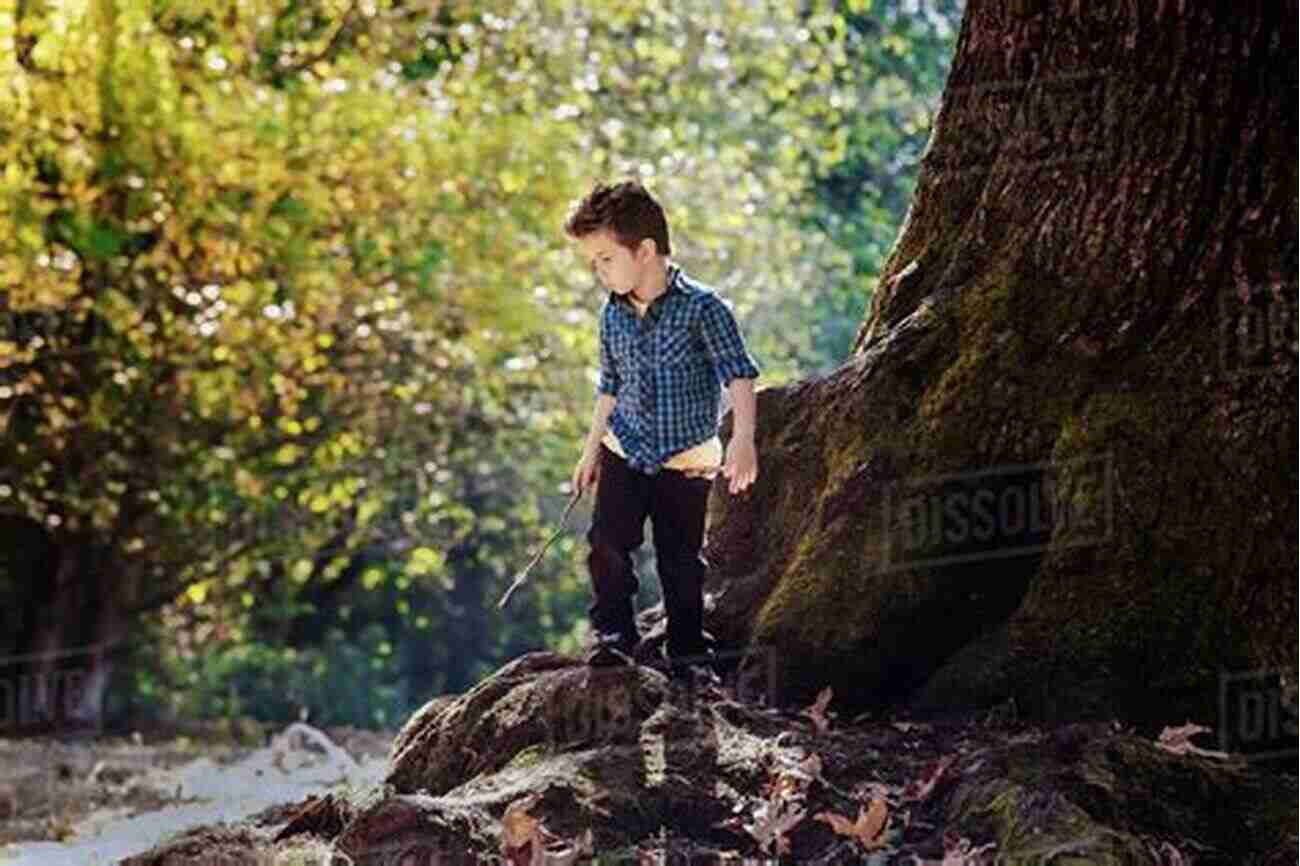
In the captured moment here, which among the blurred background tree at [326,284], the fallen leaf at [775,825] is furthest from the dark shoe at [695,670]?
the blurred background tree at [326,284]

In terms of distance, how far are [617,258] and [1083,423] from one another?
1275 millimetres

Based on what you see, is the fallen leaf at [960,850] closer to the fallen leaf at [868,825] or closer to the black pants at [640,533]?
the fallen leaf at [868,825]

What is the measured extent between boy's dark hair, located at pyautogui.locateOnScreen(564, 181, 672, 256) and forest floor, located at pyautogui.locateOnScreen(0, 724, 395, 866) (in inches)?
90.0

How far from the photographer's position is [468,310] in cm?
1622

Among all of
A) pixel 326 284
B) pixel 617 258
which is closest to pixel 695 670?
pixel 617 258

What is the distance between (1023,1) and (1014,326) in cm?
93

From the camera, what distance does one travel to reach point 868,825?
5.64 metres

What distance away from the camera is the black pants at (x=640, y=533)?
6.41 meters

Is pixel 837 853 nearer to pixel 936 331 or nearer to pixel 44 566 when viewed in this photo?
pixel 936 331

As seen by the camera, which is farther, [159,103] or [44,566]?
[44,566]

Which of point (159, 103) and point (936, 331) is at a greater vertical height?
point (159, 103)

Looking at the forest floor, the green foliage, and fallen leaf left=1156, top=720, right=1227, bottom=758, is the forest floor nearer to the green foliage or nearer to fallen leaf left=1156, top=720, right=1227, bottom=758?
fallen leaf left=1156, top=720, right=1227, bottom=758

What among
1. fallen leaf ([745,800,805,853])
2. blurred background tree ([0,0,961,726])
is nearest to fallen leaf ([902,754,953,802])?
fallen leaf ([745,800,805,853])

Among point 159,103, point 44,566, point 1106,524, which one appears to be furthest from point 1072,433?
point 44,566
